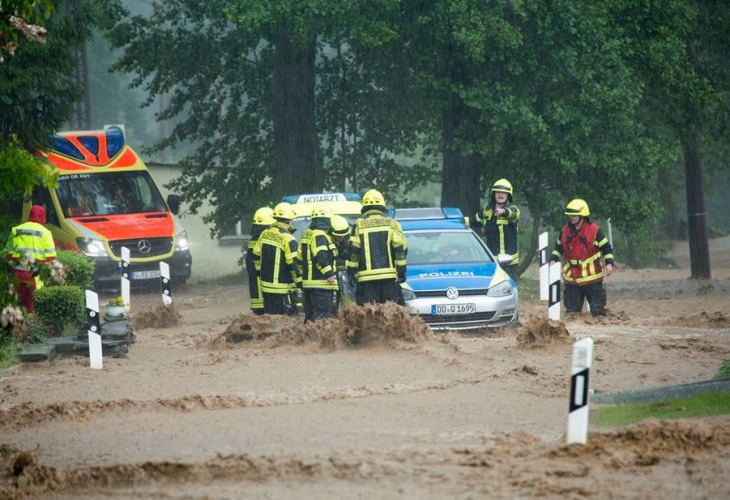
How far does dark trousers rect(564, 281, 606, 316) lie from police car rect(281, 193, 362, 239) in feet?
12.2

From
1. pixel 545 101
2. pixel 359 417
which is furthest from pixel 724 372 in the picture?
pixel 545 101

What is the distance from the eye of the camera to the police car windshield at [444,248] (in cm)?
1800

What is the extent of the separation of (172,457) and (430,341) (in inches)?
260

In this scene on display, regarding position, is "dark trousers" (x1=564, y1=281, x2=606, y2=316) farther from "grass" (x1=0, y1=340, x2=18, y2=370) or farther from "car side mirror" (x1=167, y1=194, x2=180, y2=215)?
"car side mirror" (x1=167, y1=194, x2=180, y2=215)

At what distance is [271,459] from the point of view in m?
8.95

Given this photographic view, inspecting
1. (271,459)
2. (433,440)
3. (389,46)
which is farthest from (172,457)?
(389,46)

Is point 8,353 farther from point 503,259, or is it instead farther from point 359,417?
point 503,259

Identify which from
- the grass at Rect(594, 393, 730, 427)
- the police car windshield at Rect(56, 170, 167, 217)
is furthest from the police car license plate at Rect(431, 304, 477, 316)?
the police car windshield at Rect(56, 170, 167, 217)

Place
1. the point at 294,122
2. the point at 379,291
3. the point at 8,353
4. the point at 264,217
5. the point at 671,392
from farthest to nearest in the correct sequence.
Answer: the point at 294,122 < the point at 264,217 < the point at 379,291 < the point at 8,353 < the point at 671,392

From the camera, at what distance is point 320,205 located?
20250mm

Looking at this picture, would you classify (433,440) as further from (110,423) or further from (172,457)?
(110,423)

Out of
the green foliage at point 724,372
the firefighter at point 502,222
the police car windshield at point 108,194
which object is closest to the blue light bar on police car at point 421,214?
the firefighter at point 502,222

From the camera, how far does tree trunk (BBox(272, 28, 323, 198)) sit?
29.0m

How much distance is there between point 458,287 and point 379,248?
1.34 meters
